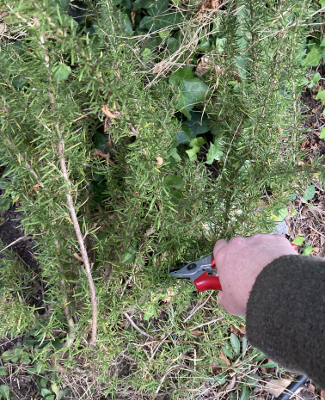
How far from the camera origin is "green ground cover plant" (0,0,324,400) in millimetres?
1048

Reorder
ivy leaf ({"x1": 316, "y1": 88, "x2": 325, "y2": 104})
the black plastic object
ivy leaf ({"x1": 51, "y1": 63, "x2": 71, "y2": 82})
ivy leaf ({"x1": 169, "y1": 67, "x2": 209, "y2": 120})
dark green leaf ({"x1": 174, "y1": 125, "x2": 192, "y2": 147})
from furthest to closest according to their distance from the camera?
ivy leaf ({"x1": 316, "y1": 88, "x2": 325, "y2": 104}), the black plastic object, dark green leaf ({"x1": 174, "y1": 125, "x2": 192, "y2": 147}), ivy leaf ({"x1": 169, "y1": 67, "x2": 209, "y2": 120}), ivy leaf ({"x1": 51, "y1": 63, "x2": 71, "y2": 82})

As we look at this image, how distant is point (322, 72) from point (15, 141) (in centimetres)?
245

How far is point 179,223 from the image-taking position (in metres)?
1.31

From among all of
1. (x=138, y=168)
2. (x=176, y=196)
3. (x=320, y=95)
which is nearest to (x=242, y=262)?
(x=176, y=196)

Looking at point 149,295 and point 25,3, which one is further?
point 149,295

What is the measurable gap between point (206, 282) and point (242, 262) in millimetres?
236

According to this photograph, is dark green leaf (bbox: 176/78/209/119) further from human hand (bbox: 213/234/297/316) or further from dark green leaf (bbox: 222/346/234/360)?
dark green leaf (bbox: 222/346/234/360)

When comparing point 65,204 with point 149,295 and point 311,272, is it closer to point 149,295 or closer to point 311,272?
point 149,295

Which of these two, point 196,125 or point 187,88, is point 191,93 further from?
point 196,125

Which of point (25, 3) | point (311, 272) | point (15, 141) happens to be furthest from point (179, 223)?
point (25, 3)

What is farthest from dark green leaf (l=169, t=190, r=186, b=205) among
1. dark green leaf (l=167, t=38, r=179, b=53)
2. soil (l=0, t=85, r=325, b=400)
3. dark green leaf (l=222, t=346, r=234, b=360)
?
dark green leaf (l=222, t=346, r=234, b=360)

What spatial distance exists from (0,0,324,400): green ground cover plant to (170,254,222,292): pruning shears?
0.07m

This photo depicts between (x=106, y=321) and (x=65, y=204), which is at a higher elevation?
(x=65, y=204)

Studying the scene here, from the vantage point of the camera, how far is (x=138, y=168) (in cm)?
116
